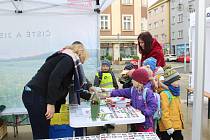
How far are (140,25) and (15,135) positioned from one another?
94.4ft

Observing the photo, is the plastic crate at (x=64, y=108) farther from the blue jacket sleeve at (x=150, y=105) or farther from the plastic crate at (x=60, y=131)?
the blue jacket sleeve at (x=150, y=105)

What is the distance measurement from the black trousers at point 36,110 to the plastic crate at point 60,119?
0.06 m

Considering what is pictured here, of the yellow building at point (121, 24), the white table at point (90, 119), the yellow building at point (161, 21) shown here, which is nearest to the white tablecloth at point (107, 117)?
the white table at point (90, 119)

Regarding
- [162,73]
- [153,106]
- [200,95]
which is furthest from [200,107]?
[162,73]

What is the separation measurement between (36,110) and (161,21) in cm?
5130

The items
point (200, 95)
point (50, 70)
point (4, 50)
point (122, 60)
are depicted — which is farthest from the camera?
point (122, 60)

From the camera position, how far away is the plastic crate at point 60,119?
303 cm

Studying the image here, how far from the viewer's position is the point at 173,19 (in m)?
48.1

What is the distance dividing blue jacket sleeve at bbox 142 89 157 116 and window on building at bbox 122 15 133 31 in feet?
96.9

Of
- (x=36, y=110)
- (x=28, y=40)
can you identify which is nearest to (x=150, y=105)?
(x=36, y=110)

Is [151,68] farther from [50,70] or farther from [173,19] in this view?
[173,19]

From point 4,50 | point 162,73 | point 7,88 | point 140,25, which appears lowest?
point 7,88

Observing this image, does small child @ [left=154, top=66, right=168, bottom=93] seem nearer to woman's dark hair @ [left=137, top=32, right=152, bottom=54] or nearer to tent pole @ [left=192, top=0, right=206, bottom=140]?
woman's dark hair @ [left=137, top=32, right=152, bottom=54]

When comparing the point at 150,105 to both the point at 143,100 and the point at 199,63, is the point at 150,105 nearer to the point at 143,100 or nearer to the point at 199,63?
the point at 143,100
